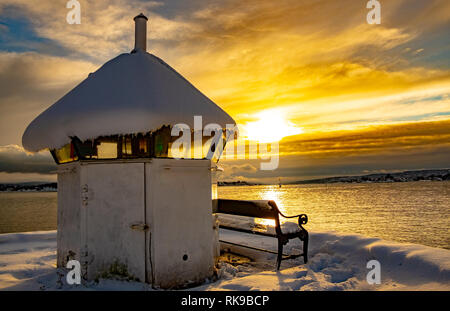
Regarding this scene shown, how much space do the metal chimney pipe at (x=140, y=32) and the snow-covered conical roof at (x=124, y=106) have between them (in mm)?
311

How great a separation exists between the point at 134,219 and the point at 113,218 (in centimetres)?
42

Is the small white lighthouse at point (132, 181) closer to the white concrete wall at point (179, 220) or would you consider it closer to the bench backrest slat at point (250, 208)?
the white concrete wall at point (179, 220)

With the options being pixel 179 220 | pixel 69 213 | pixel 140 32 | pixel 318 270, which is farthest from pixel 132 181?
pixel 318 270

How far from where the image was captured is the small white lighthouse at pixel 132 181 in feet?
18.9

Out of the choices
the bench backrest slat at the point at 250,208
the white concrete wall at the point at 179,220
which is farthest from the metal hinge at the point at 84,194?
the bench backrest slat at the point at 250,208

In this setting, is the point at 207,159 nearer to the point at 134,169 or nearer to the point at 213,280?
the point at 134,169

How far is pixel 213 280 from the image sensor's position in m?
6.54

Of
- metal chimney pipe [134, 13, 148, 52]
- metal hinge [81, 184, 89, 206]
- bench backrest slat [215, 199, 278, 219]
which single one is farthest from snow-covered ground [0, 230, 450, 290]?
metal chimney pipe [134, 13, 148, 52]

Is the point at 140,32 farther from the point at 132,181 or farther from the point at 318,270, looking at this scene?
the point at 318,270

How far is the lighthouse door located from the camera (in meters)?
5.80

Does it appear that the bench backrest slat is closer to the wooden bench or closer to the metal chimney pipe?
the wooden bench

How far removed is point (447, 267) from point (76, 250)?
6.81m

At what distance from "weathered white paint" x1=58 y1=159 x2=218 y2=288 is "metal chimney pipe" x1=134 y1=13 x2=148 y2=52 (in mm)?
3043

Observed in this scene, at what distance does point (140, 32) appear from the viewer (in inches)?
291
